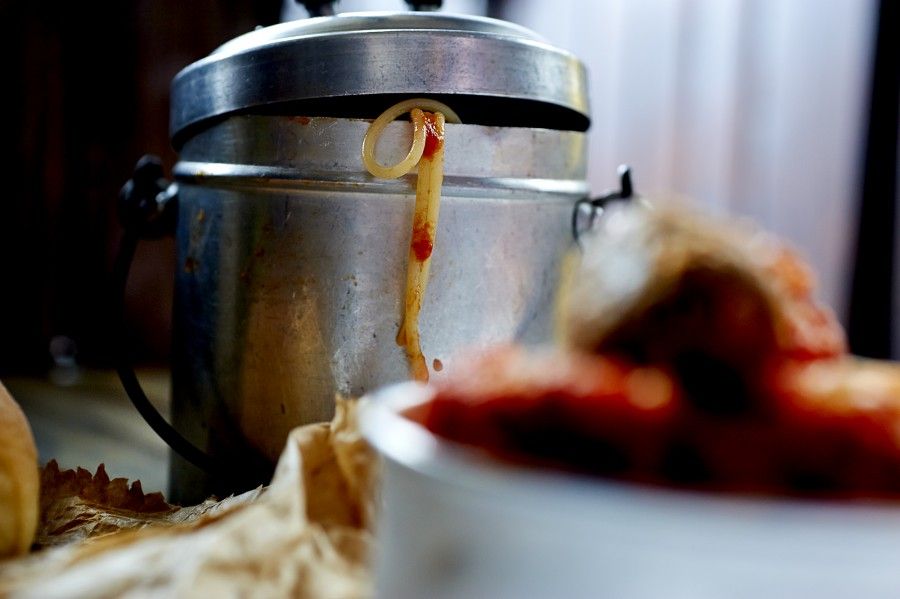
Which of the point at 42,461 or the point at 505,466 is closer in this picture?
the point at 505,466

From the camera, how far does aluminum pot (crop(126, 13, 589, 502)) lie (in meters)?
0.75

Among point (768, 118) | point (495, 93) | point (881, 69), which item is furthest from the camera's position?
point (768, 118)

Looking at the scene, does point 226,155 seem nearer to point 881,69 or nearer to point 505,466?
point 505,466

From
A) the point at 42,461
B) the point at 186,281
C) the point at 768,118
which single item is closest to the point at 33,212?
the point at 42,461

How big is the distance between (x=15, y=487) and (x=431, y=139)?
426 mm

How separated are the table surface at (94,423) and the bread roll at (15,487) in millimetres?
445

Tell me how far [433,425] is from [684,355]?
0.11m

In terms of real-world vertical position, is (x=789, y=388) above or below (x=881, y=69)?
below

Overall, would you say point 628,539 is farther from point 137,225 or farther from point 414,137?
point 137,225

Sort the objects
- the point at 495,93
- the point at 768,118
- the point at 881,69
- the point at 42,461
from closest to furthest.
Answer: the point at 495,93 < the point at 42,461 < the point at 881,69 < the point at 768,118

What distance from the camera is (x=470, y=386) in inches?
14.0

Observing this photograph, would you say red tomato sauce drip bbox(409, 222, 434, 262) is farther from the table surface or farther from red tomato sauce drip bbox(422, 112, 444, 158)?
the table surface

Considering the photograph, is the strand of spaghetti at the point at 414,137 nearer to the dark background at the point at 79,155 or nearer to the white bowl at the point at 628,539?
the white bowl at the point at 628,539

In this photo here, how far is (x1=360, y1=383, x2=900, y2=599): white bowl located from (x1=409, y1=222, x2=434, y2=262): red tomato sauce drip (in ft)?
1.36
